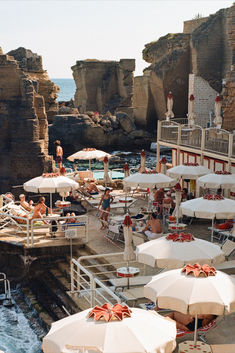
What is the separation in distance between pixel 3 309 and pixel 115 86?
67484 millimetres

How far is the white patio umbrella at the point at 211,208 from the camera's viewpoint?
13.1 meters

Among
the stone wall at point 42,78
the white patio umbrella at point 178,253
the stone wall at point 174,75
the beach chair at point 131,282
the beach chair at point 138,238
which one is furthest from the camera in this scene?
the stone wall at point 174,75

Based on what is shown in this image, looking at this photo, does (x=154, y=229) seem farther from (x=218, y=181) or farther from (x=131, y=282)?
(x=131, y=282)

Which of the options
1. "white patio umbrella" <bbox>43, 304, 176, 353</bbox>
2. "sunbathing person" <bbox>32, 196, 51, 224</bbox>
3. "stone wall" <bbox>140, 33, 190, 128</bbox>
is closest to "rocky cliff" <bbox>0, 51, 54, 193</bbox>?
"sunbathing person" <bbox>32, 196, 51, 224</bbox>

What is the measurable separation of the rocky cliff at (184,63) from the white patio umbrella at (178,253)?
20.6m

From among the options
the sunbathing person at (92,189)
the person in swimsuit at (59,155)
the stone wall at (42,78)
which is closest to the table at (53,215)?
the sunbathing person at (92,189)

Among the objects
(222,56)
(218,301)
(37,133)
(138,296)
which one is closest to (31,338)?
(138,296)

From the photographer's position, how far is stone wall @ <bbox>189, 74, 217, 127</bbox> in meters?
27.0

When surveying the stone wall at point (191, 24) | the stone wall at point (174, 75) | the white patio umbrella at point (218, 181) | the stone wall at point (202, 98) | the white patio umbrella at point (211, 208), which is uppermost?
the stone wall at point (191, 24)

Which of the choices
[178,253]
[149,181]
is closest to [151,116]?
[149,181]

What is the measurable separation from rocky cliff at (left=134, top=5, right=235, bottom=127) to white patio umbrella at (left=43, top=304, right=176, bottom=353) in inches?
961

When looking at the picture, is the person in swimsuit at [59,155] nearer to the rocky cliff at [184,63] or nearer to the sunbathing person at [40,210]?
the sunbathing person at [40,210]

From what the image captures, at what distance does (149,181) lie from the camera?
54.2ft

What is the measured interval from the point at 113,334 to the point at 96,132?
5164cm
